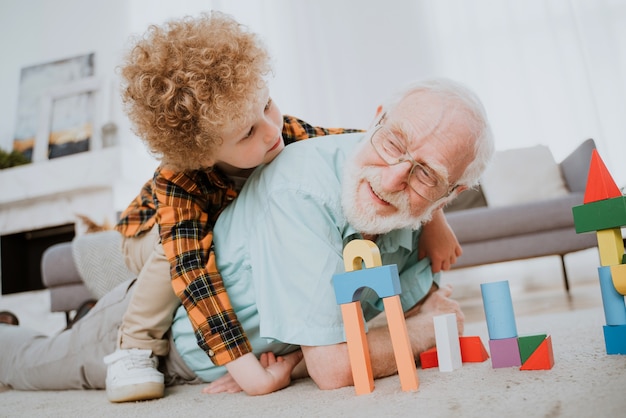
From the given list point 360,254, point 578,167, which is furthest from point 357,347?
point 578,167

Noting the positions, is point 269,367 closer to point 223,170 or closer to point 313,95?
point 223,170

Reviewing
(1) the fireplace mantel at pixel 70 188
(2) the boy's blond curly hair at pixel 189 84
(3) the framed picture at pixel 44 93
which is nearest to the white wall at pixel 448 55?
(3) the framed picture at pixel 44 93

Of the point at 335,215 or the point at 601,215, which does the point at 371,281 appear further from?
the point at 601,215

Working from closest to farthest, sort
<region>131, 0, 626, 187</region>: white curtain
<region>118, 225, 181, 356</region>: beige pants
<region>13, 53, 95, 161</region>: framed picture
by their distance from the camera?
1. <region>118, 225, 181, 356</region>: beige pants
2. <region>131, 0, 626, 187</region>: white curtain
3. <region>13, 53, 95, 161</region>: framed picture

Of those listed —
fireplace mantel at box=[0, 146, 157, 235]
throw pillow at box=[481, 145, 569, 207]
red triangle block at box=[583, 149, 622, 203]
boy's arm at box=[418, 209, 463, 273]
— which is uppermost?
fireplace mantel at box=[0, 146, 157, 235]

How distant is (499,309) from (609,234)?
26 cm

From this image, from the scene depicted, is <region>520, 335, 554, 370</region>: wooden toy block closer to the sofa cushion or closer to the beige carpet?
the beige carpet

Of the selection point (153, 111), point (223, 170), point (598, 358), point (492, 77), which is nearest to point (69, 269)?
point (223, 170)

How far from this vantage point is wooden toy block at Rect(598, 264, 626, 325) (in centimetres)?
106

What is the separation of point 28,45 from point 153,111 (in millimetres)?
6150

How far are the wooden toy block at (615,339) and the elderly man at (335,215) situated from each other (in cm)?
35

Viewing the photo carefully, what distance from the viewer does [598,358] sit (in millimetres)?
1079

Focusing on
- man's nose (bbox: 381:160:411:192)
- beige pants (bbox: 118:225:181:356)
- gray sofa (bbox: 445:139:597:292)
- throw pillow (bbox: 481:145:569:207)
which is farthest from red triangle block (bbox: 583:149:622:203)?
throw pillow (bbox: 481:145:569:207)

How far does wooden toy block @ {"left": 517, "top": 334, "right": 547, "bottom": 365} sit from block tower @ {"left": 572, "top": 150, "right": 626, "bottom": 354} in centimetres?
14
